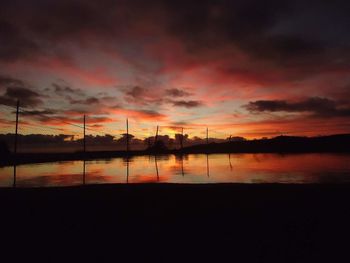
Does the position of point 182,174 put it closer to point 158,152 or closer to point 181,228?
point 181,228

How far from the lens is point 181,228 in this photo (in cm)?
994

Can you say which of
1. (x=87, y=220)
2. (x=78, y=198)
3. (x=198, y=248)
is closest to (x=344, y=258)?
(x=198, y=248)

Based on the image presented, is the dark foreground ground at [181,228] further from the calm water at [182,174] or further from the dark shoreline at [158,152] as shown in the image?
the dark shoreline at [158,152]

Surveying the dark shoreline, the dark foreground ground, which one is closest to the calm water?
the dark shoreline

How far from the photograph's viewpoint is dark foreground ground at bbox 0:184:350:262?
25.3 ft

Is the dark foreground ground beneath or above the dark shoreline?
beneath

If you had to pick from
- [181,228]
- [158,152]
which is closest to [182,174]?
[181,228]

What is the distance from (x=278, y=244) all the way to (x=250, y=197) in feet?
21.5

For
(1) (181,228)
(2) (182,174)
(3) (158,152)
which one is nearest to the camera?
(1) (181,228)

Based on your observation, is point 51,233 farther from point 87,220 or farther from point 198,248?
point 198,248

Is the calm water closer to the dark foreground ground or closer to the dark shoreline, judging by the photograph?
the dark shoreline

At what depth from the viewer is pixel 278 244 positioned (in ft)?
27.0

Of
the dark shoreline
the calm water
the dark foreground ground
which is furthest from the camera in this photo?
the dark shoreline

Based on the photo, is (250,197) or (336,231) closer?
(336,231)
